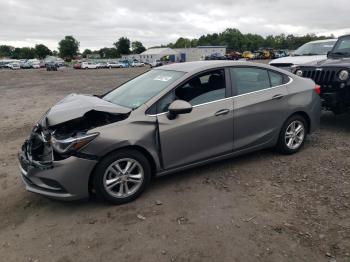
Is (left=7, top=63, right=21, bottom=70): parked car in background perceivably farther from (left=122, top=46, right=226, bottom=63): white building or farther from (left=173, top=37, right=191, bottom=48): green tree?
(left=173, top=37, right=191, bottom=48): green tree

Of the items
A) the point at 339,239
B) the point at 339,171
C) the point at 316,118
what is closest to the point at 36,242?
the point at 339,239

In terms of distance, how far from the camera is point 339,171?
192 inches

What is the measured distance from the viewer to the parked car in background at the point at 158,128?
382 centimetres

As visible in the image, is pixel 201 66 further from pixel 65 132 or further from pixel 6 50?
pixel 6 50

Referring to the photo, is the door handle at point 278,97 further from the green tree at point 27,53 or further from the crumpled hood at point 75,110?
the green tree at point 27,53

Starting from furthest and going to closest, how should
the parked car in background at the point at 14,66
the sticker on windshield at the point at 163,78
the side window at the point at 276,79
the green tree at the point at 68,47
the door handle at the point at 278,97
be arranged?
the green tree at the point at 68,47, the parked car in background at the point at 14,66, the side window at the point at 276,79, the door handle at the point at 278,97, the sticker on windshield at the point at 163,78

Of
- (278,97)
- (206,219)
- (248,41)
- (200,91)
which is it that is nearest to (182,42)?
(248,41)

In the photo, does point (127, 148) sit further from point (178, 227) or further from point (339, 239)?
point (339, 239)

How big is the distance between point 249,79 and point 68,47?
124822 millimetres

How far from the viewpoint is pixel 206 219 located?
3.73m

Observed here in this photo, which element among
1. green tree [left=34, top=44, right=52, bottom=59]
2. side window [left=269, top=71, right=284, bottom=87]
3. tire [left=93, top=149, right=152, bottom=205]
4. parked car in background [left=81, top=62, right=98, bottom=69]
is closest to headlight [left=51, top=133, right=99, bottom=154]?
tire [left=93, top=149, right=152, bottom=205]

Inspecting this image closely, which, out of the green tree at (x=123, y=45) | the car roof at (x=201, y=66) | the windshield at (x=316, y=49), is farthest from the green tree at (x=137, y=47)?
the car roof at (x=201, y=66)

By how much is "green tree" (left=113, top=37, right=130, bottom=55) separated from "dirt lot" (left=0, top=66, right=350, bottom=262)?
124 metres

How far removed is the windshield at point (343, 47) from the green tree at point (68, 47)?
120 m
